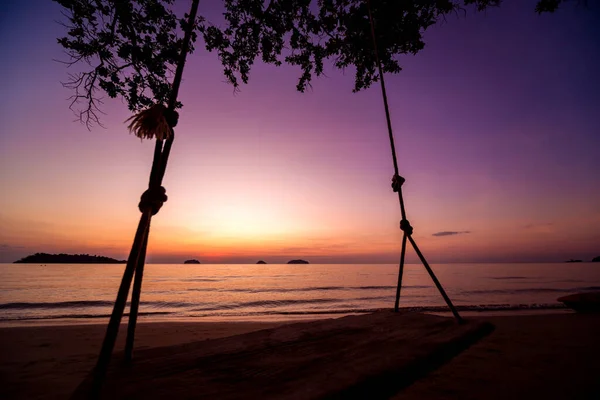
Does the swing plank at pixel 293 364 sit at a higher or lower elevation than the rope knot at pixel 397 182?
lower

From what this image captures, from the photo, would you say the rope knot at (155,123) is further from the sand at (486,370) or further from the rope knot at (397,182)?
the rope knot at (397,182)

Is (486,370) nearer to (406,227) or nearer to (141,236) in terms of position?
(406,227)

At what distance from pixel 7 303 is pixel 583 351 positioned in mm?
22229

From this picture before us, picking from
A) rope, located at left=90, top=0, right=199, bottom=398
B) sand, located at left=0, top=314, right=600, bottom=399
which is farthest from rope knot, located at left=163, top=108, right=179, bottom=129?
sand, located at left=0, top=314, right=600, bottom=399

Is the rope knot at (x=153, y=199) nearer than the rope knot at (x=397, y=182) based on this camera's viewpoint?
Yes

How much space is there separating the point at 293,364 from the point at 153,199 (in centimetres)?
135

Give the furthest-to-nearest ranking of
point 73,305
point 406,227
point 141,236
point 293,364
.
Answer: point 73,305 → point 406,227 → point 293,364 → point 141,236

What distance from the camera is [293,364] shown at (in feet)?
5.99

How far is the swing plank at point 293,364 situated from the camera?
1456 mm

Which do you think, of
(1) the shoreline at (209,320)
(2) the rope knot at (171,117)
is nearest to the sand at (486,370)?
(2) the rope knot at (171,117)

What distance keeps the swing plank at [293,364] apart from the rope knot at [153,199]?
0.95 meters

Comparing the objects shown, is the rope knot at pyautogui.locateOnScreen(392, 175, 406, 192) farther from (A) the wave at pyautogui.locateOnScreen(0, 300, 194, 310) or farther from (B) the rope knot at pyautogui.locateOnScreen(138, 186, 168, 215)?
(A) the wave at pyautogui.locateOnScreen(0, 300, 194, 310)

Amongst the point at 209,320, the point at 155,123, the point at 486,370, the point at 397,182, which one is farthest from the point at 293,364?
the point at 209,320

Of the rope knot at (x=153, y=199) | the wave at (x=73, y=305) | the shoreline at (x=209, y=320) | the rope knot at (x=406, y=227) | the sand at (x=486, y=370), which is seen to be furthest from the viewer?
the wave at (x=73, y=305)
